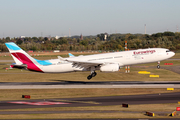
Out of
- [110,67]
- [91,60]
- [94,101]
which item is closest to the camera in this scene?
[94,101]

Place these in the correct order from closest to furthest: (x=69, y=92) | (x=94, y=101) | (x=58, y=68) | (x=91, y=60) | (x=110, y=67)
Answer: (x=94, y=101), (x=69, y=92), (x=110, y=67), (x=91, y=60), (x=58, y=68)

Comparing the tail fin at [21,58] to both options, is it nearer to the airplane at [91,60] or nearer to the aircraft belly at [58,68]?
the airplane at [91,60]

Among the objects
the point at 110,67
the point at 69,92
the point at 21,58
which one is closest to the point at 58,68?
the point at 21,58

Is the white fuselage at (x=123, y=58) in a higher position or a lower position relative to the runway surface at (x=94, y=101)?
higher

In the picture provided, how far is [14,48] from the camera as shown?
44094mm

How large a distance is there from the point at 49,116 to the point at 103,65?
2206 cm

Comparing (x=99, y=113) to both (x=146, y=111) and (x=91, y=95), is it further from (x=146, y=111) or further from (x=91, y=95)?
(x=91, y=95)

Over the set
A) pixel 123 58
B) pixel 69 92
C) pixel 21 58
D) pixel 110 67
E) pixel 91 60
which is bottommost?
pixel 69 92

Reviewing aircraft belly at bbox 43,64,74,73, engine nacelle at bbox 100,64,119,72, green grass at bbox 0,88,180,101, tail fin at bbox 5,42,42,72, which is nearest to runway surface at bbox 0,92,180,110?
green grass at bbox 0,88,180,101

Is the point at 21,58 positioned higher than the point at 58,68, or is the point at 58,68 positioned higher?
the point at 21,58

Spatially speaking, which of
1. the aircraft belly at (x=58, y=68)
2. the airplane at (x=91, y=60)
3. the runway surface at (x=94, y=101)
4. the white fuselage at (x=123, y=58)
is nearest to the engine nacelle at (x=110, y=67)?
the airplane at (x=91, y=60)

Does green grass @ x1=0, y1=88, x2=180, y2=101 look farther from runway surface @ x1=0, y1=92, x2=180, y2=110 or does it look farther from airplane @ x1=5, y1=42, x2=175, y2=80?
airplane @ x1=5, y1=42, x2=175, y2=80

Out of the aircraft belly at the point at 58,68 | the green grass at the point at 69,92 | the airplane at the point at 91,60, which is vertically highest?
the airplane at the point at 91,60

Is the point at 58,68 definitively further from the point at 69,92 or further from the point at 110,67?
the point at 110,67
